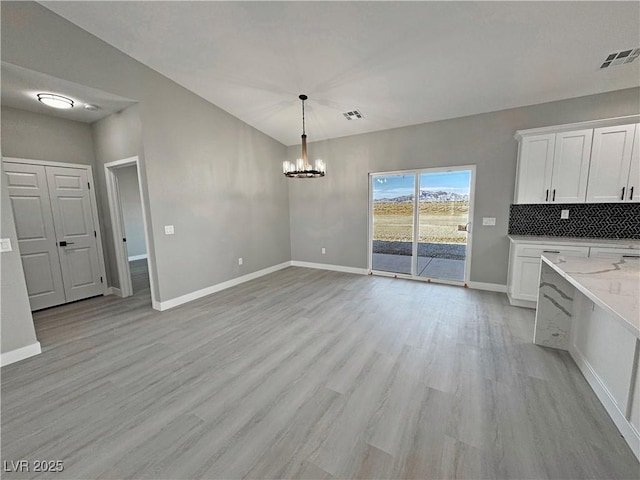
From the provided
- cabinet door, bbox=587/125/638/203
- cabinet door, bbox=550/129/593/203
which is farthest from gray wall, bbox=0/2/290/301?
cabinet door, bbox=587/125/638/203

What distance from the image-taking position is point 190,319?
3443mm

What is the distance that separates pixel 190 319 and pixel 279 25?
3680 mm

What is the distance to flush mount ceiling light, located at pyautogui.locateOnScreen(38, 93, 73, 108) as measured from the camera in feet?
10.0

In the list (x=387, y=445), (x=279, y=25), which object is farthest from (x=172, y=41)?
(x=387, y=445)

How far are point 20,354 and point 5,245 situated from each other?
1.12 meters

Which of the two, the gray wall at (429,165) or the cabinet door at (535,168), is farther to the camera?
the gray wall at (429,165)

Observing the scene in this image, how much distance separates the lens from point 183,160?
3.91 metres

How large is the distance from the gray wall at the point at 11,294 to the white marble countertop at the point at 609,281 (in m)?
4.57

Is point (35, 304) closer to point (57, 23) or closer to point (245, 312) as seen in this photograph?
point (245, 312)

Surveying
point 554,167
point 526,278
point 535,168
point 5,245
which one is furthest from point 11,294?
point 554,167

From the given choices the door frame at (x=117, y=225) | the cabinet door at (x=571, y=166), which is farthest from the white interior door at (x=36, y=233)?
the cabinet door at (x=571, y=166)

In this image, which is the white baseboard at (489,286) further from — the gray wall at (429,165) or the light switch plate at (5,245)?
the light switch plate at (5,245)

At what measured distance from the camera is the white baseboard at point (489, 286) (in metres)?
4.24

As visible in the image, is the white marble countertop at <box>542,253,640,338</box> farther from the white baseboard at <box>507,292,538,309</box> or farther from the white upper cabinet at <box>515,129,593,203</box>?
the white upper cabinet at <box>515,129,593,203</box>
